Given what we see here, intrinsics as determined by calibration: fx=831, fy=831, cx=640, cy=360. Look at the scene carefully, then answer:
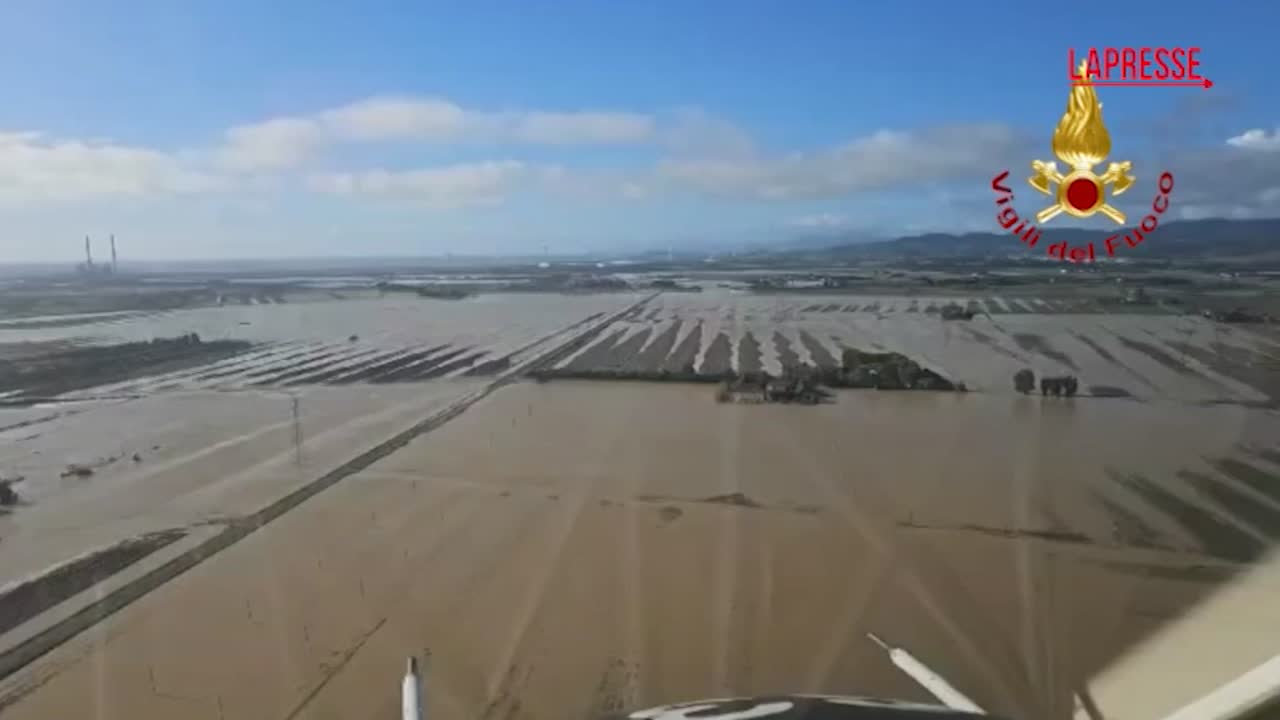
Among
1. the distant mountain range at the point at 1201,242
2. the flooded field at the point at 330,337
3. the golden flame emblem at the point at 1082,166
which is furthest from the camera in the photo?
the flooded field at the point at 330,337

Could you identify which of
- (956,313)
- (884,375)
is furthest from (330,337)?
(956,313)

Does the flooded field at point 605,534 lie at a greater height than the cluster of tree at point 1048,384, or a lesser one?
lesser

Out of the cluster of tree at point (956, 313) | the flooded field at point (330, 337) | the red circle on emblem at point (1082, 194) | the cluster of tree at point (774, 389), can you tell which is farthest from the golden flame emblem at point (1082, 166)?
the cluster of tree at point (956, 313)

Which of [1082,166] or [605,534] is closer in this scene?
[1082,166]

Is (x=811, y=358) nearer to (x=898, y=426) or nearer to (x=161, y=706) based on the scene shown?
(x=898, y=426)

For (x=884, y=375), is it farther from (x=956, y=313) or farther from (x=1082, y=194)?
(x=1082, y=194)

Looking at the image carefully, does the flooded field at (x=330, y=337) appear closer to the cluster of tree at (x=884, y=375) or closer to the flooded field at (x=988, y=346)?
the flooded field at (x=988, y=346)

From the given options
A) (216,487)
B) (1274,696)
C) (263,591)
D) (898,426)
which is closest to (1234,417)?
(898,426)
